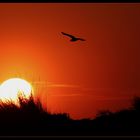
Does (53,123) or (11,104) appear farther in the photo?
(11,104)

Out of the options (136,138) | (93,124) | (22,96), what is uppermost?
(22,96)

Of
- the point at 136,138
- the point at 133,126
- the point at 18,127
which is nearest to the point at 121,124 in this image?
the point at 133,126

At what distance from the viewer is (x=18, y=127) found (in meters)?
8.46

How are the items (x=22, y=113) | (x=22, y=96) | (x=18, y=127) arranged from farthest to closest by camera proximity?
(x=22, y=96) < (x=22, y=113) < (x=18, y=127)

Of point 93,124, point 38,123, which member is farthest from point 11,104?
point 93,124

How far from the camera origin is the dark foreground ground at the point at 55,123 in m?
7.98

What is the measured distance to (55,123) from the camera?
8.71m

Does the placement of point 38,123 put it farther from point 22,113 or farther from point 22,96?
point 22,96

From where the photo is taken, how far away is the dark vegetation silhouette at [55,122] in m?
8.02

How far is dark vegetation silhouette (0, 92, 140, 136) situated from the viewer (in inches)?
316

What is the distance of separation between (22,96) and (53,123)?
147 cm

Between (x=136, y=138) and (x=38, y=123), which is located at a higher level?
(x=38, y=123)

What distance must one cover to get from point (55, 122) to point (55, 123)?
0.07m

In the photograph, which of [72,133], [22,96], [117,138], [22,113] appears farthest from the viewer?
[22,96]
